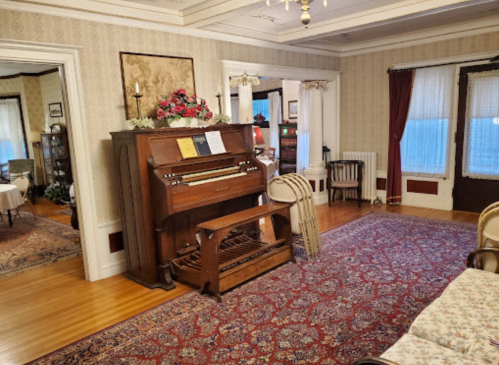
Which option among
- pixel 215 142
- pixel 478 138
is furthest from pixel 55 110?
pixel 478 138

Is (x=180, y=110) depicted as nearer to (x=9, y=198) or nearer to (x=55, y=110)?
(x=9, y=198)

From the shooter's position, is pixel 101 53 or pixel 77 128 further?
pixel 101 53

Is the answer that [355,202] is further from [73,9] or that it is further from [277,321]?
[73,9]

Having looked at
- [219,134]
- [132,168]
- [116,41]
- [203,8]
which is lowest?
[132,168]

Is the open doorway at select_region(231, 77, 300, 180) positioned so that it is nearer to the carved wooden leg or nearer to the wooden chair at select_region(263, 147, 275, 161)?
the wooden chair at select_region(263, 147, 275, 161)

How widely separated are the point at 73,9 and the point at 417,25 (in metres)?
4.51

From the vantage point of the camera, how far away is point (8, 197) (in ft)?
18.1

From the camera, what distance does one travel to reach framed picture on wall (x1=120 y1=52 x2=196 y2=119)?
A: 395 cm

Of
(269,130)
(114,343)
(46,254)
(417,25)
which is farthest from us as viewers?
(269,130)

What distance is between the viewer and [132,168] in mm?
3543

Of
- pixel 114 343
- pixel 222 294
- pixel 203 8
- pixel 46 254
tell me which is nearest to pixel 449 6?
pixel 203 8

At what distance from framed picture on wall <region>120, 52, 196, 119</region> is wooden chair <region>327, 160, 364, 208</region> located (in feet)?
10.7

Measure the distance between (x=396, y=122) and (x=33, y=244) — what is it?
589 cm

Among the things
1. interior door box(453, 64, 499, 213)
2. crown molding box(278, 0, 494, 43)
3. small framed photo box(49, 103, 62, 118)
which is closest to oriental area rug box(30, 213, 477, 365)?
interior door box(453, 64, 499, 213)
